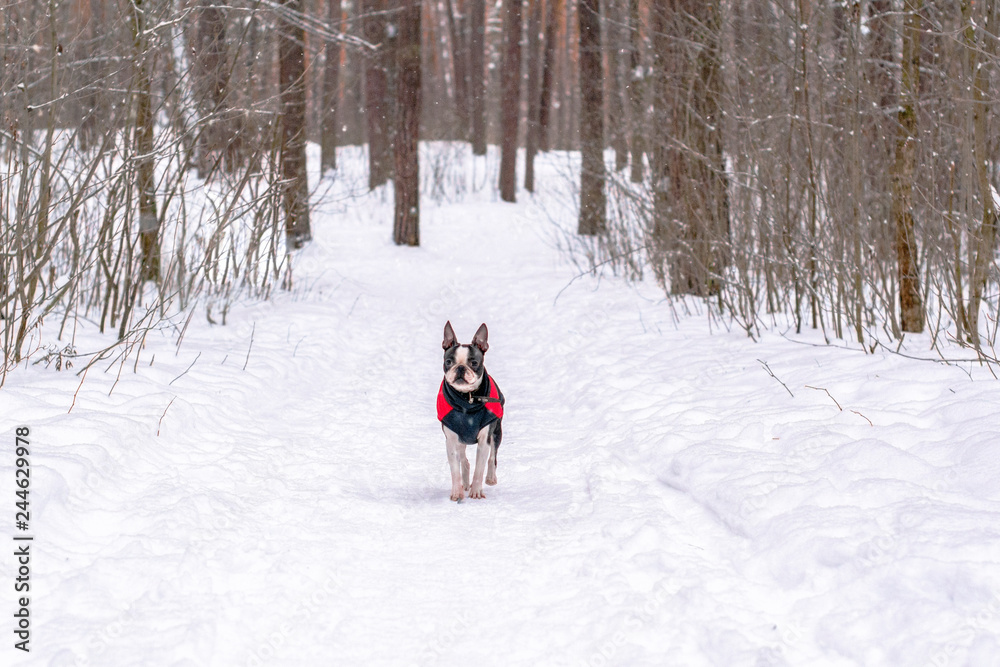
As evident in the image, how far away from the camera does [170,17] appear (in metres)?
7.54

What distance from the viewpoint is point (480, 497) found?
5145 millimetres

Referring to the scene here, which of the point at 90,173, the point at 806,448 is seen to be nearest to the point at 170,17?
the point at 90,173

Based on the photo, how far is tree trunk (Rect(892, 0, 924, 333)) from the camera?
688 cm

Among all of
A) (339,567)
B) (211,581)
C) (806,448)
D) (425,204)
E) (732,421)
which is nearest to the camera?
(211,581)

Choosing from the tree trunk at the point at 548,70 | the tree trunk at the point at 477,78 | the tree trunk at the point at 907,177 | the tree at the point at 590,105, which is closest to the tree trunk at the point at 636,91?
the tree at the point at 590,105

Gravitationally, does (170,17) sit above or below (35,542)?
above

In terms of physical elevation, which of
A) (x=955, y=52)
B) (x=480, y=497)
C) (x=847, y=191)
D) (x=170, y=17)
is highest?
(x=170, y=17)

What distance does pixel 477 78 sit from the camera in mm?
33969

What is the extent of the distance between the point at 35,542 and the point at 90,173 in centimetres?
344

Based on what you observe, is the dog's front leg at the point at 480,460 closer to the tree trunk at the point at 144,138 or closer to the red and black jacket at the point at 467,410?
the red and black jacket at the point at 467,410

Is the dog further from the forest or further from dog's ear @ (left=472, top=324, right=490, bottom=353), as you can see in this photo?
the forest

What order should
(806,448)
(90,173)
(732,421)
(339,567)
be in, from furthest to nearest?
1. (90,173)
2. (732,421)
3. (806,448)
4. (339,567)

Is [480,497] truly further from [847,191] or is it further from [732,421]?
[847,191]

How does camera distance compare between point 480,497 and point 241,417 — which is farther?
point 241,417
